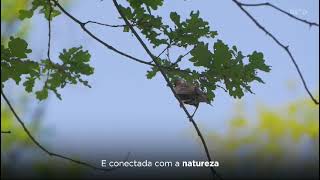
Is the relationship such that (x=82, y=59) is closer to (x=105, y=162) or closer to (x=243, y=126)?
(x=105, y=162)

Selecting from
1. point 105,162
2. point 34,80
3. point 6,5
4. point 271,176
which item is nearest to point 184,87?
point 34,80

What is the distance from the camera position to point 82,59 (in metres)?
2.03

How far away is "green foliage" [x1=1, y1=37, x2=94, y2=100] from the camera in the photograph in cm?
189

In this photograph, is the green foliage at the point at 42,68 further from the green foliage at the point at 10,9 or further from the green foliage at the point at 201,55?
the green foliage at the point at 10,9

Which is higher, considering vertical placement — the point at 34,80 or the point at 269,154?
→ the point at 269,154

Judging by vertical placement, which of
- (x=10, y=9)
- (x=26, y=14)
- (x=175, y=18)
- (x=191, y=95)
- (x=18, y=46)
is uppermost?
(x=10, y=9)

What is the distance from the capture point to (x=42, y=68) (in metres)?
2.11

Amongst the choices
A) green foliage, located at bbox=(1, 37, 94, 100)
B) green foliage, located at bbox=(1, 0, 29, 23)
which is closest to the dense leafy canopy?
green foliage, located at bbox=(1, 37, 94, 100)

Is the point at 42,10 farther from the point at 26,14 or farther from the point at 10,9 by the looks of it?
the point at 10,9

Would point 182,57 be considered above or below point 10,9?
below

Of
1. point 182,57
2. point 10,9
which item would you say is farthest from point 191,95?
point 10,9

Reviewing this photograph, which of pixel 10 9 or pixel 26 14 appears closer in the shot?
pixel 26 14

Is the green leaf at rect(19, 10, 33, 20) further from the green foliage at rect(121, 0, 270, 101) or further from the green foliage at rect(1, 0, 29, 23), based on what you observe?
the green foliage at rect(1, 0, 29, 23)

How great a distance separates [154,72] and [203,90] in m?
0.22
